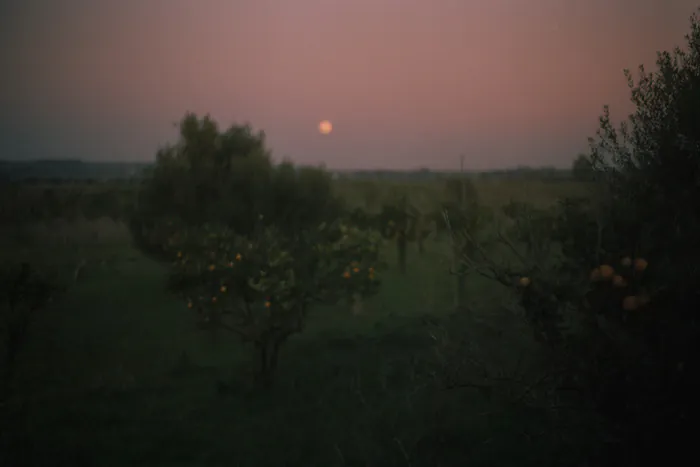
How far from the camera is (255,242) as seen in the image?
766 cm

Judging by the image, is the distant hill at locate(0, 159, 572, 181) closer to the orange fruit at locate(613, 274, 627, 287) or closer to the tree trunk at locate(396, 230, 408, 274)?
the orange fruit at locate(613, 274, 627, 287)

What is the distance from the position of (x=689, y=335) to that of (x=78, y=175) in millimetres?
15594

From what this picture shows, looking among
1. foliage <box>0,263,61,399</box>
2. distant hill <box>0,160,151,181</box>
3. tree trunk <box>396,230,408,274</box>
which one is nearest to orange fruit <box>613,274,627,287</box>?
foliage <box>0,263,61,399</box>

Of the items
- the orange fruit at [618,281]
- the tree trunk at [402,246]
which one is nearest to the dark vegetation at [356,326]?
the orange fruit at [618,281]

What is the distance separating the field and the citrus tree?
1204mm

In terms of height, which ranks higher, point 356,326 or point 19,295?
point 19,295

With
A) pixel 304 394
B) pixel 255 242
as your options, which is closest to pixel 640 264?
pixel 255 242

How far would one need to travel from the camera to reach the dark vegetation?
10.3 feet

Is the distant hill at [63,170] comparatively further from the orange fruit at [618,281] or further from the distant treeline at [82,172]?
the orange fruit at [618,281]

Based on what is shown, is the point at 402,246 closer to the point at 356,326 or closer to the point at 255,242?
the point at 356,326

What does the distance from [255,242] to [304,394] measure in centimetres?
295

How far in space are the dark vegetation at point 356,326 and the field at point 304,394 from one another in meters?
0.05

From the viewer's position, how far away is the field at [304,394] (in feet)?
15.9

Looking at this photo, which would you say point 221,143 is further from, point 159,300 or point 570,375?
point 570,375
